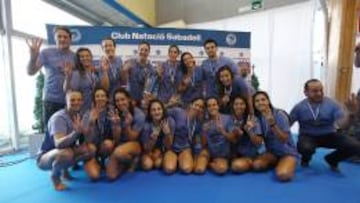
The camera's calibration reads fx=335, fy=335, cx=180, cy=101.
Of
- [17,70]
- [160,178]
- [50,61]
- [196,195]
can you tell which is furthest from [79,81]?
[17,70]

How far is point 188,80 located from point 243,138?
1.19m

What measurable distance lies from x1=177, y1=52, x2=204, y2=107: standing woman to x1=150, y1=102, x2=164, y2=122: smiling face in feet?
2.58

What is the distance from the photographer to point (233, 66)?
4824 mm

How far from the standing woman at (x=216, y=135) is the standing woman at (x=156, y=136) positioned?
18.1 inches

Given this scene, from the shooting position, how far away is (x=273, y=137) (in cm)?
405

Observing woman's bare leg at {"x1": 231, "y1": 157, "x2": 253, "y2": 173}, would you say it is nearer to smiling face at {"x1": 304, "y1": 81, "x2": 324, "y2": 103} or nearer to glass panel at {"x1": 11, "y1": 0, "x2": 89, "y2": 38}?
smiling face at {"x1": 304, "y1": 81, "x2": 324, "y2": 103}

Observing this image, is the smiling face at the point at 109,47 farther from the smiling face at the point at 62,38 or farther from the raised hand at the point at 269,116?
the raised hand at the point at 269,116

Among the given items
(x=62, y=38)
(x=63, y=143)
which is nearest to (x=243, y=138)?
(x=63, y=143)

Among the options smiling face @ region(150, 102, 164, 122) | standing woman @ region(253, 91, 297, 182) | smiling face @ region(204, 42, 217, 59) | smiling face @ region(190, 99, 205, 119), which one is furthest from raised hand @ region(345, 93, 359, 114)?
smiling face @ region(150, 102, 164, 122)

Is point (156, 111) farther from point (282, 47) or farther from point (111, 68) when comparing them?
point (282, 47)

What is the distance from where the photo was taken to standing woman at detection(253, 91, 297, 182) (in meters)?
3.94

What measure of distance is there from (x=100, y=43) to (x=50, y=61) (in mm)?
1258

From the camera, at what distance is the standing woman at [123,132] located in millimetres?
3822

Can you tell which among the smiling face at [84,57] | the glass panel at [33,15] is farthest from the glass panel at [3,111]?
the smiling face at [84,57]
